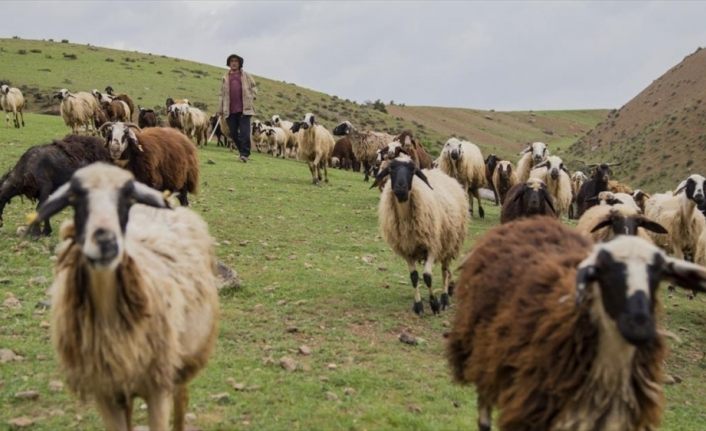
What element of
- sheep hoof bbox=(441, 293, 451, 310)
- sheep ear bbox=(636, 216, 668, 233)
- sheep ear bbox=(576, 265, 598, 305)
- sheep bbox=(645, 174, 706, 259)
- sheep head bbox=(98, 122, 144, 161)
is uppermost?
sheep head bbox=(98, 122, 144, 161)

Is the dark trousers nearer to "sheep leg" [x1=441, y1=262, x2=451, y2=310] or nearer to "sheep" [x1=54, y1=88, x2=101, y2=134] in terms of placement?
"sheep" [x1=54, y1=88, x2=101, y2=134]

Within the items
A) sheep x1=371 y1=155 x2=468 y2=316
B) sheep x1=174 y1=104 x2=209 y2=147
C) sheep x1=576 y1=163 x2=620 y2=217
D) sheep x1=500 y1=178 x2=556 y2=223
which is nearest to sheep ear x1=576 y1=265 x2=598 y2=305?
sheep x1=371 y1=155 x2=468 y2=316

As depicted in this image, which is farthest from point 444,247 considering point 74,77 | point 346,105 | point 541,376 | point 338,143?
point 346,105

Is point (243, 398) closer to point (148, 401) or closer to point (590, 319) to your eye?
point (148, 401)

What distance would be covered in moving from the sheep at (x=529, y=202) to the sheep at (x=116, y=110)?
1810 centimetres

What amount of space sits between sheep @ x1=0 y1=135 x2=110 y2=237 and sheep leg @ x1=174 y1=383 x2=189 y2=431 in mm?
6131

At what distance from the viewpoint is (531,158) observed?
59.9ft

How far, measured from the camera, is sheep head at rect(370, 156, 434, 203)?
29.7ft

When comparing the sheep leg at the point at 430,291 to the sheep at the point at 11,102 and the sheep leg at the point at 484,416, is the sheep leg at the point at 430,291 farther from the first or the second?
the sheep at the point at 11,102

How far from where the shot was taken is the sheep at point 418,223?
29.9ft

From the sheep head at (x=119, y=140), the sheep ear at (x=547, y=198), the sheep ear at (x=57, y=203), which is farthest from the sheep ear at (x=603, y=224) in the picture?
the sheep head at (x=119, y=140)

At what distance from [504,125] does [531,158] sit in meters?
63.9

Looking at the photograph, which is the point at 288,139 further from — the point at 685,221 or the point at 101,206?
the point at 101,206

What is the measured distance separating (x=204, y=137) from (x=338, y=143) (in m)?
6.36
